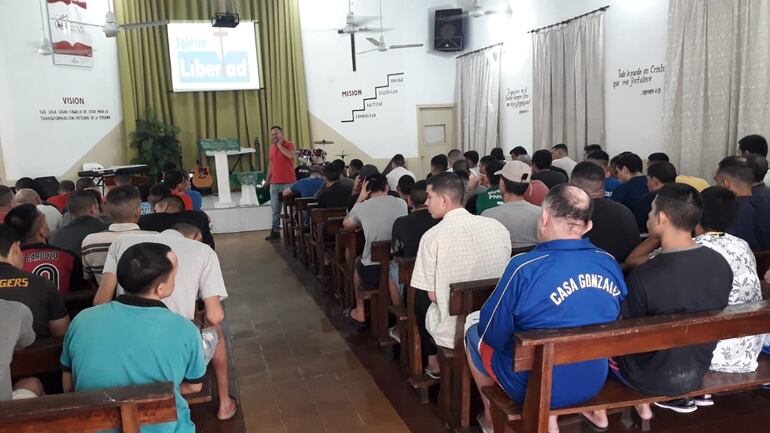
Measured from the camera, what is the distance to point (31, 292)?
6.89 feet

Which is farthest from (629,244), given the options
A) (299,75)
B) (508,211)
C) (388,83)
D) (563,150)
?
(299,75)

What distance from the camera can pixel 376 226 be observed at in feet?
12.2

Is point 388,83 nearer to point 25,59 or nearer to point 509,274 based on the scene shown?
point 25,59

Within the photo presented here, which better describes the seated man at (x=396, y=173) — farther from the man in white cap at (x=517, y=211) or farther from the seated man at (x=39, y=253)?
the seated man at (x=39, y=253)

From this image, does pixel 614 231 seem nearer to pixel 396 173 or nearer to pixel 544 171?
pixel 544 171

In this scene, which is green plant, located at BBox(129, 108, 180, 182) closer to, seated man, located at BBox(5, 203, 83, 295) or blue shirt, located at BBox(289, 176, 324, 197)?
blue shirt, located at BBox(289, 176, 324, 197)

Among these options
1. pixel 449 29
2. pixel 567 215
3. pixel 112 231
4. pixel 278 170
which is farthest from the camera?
pixel 449 29

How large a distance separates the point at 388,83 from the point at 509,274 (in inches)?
341

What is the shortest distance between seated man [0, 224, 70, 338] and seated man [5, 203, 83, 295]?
0.49 m

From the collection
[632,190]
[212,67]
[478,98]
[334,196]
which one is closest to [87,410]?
[334,196]

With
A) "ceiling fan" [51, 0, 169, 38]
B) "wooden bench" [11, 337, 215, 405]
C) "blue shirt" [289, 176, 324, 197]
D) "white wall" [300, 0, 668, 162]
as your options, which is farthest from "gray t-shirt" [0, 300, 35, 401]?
"white wall" [300, 0, 668, 162]

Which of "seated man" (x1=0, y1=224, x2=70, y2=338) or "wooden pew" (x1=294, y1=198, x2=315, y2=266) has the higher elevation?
"seated man" (x1=0, y1=224, x2=70, y2=338)

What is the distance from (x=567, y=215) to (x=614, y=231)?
116 cm

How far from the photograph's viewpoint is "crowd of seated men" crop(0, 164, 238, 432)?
1651 mm
